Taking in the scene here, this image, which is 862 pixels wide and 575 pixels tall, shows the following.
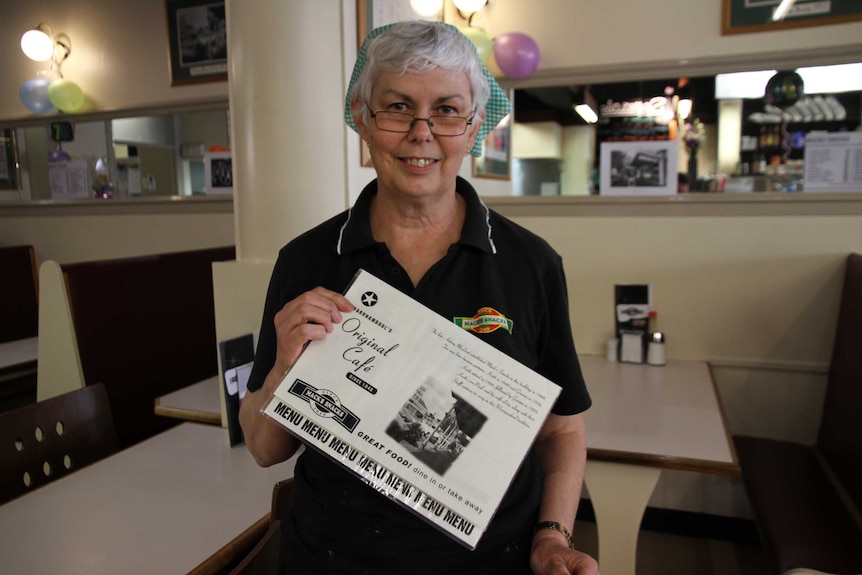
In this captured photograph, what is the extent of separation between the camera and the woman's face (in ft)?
3.31

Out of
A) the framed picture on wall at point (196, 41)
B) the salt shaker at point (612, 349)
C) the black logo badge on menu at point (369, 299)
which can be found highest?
the framed picture on wall at point (196, 41)

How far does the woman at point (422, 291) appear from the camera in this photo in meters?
0.98

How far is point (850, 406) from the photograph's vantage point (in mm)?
2092

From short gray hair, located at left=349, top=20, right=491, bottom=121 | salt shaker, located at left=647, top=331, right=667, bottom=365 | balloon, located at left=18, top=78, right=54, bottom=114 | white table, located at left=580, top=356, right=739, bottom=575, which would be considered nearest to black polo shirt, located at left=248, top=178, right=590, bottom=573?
short gray hair, located at left=349, top=20, right=491, bottom=121

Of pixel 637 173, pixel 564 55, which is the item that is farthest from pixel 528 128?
pixel 637 173

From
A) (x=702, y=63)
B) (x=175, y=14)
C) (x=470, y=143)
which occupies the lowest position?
(x=470, y=143)

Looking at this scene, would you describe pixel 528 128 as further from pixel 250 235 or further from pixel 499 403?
pixel 499 403

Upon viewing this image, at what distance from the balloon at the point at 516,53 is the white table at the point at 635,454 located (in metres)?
1.56

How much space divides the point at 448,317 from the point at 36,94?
4473mm

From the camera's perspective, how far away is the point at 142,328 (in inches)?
116

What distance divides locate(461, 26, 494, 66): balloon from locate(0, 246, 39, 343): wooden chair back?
3.57 m

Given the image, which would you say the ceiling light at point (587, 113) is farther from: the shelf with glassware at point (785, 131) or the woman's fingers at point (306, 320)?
the woman's fingers at point (306, 320)

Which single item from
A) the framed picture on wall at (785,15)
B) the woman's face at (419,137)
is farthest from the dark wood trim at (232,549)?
the framed picture on wall at (785,15)

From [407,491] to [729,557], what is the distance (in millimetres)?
2341
